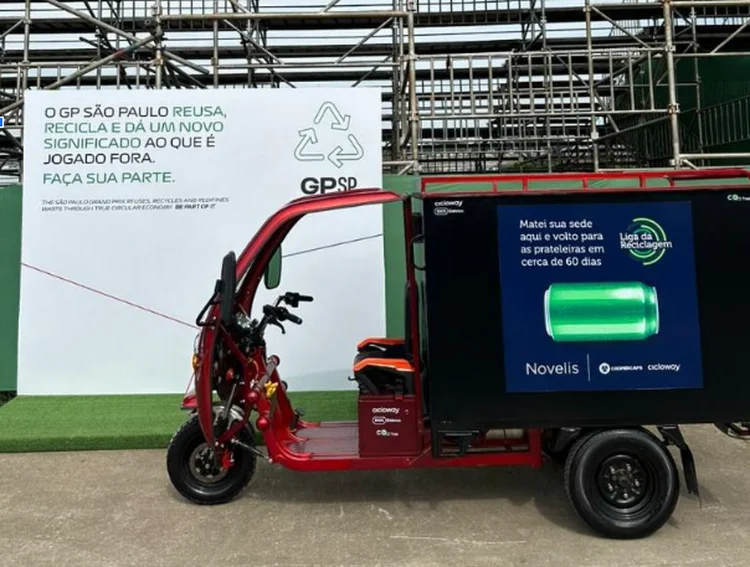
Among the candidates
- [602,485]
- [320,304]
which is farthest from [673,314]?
[320,304]

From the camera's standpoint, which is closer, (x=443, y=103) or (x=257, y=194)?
(x=257, y=194)

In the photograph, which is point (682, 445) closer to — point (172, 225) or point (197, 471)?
point (197, 471)

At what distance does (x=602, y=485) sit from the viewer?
343cm

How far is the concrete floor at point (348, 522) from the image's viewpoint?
3.27 m

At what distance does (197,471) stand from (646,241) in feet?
10.3

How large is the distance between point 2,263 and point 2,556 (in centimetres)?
412

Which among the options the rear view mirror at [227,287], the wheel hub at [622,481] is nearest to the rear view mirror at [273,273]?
the rear view mirror at [227,287]

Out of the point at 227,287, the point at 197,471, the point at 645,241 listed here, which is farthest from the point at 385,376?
the point at 645,241

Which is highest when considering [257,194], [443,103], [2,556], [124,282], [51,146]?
[443,103]

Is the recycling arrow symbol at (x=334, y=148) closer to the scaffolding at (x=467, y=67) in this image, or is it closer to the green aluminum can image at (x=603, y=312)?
the scaffolding at (x=467, y=67)

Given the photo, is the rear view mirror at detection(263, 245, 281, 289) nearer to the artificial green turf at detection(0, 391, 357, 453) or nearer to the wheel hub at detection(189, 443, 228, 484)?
the wheel hub at detection(189, 443, 228, 484)

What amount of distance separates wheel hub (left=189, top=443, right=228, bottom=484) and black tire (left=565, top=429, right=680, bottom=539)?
2.21 m

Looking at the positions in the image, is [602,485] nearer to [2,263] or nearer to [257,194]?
[257,194]

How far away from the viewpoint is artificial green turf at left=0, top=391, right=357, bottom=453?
505 cm
